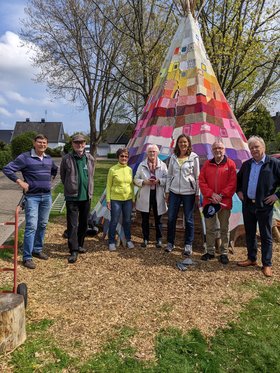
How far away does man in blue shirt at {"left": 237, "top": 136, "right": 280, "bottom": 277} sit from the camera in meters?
4.88

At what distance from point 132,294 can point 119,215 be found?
172cm

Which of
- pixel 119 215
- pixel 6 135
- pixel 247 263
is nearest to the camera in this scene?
pixel 247 263

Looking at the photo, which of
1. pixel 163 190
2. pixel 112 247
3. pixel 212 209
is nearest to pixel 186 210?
pixel 212 209

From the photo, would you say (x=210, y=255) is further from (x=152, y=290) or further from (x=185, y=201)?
(x=152, y=290)

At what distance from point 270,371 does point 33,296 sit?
263cm

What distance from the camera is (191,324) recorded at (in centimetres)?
362

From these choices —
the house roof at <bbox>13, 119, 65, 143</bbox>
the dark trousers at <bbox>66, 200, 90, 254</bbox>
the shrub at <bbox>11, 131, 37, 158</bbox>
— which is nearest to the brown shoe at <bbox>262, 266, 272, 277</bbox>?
the dark trousers at <bbox>66, 200, 90, 254</bbox>

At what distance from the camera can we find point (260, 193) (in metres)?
4.89

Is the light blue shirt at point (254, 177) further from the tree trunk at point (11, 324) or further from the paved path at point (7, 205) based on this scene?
the paved path at point (7, 205)

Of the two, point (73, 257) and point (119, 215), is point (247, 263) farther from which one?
point (73, 257)

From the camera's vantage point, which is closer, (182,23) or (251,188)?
(251,188)

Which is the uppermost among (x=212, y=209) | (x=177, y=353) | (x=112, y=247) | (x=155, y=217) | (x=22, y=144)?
(x=22, y=144)

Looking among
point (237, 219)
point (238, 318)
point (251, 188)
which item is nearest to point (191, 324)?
point (238, 318)

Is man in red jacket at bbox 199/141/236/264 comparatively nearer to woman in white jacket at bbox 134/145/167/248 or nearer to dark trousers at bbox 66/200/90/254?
woman in white jacket at bbox 134/145/167/248
